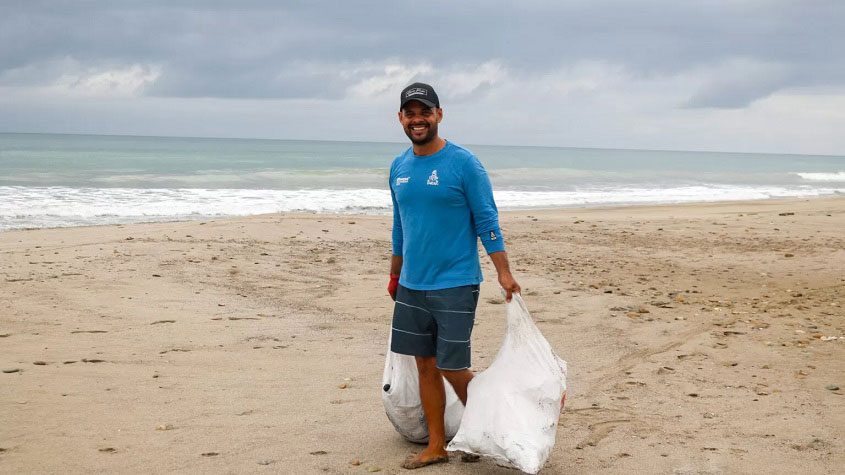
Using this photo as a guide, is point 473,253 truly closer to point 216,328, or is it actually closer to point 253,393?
Answer: point 253,393

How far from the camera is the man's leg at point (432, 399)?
3.91 m

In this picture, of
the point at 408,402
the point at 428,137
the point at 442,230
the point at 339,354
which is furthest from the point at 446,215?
the point at 339,354

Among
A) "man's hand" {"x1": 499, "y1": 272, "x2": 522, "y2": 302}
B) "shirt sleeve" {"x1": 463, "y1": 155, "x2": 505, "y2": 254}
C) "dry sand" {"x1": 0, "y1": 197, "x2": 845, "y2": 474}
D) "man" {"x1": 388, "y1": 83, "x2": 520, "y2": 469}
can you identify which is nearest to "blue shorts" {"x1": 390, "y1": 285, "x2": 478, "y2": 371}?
"man" {"x1": 388, "y1": 83, "x2": 520, "y2": 469}

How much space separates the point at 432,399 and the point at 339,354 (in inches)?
82.3

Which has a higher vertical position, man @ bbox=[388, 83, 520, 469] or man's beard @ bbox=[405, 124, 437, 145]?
man's beard @ bbox=[405, 124, 437, 145]

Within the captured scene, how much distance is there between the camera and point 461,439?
12.2 feet

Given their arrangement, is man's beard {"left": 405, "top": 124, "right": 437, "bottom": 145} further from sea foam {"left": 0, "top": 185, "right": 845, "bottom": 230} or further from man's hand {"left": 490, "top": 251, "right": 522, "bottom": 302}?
sea foam {"left": 0, "top": 185, "right": 845, "bottom": 230}

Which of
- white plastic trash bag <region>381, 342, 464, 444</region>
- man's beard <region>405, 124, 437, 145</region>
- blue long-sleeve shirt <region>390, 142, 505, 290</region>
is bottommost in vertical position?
white plastic trash bag <region>381, 342, 464, 444</region>

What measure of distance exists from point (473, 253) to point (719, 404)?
192 cm

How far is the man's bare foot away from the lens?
12.6 ft

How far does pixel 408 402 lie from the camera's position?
4.07 meters

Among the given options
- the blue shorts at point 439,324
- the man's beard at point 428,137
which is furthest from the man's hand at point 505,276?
the man's beard at point 428,137

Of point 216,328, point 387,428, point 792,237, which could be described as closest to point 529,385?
point 387,428

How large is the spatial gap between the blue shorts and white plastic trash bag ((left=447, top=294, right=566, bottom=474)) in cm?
17
